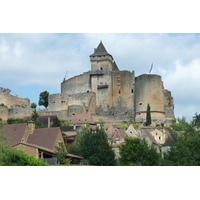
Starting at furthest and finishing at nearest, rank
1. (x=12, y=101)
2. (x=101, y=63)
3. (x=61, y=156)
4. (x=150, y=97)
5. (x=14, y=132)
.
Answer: (x=101, y=63) → (x=12, y=101) → (x=150, y=97) → (x=14, y=132) → (x=61, y=156)

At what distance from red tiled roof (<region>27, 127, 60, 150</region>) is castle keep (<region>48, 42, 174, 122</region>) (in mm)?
30818

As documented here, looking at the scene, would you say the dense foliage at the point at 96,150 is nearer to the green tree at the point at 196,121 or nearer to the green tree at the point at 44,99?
the green tree at the point at 196,121

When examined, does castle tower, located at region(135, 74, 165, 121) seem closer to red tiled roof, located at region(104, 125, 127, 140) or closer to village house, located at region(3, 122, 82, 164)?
red tiled roof, located at region(104, 125, 127, 140)

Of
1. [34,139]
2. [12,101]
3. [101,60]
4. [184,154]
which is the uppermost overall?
[101,60]

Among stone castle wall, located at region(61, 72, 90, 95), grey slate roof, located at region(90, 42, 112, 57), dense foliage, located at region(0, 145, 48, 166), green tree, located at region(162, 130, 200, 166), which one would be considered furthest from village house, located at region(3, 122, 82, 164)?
grey slate roof, located at region(90, 42, 112, 57)

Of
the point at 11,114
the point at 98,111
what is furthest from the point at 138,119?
the point at 11,114

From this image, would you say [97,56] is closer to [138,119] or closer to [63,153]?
[138,119]

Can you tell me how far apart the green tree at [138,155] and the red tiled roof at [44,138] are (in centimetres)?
574

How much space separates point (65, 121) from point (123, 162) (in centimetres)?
2612

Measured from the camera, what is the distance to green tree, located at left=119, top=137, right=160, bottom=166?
3238cm

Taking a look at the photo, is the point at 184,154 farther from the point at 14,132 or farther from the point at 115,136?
the point at 115,136

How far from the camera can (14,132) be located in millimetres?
31766

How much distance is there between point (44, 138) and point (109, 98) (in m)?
35.9

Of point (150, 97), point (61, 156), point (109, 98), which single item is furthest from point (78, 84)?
point (61, 156)
